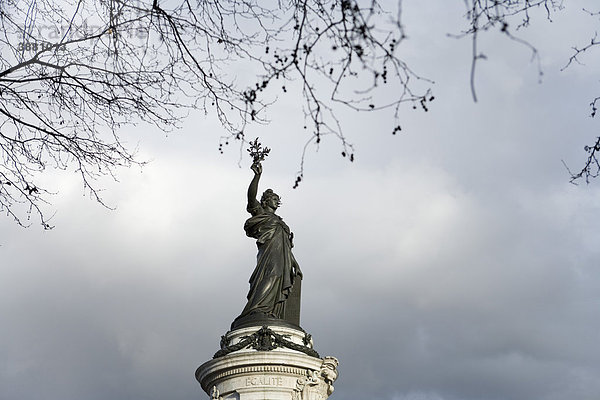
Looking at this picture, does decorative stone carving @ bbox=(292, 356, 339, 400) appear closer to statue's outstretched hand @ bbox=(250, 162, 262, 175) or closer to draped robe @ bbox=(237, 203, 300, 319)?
draped robe @ bbox=(237, 203, 300, 319)

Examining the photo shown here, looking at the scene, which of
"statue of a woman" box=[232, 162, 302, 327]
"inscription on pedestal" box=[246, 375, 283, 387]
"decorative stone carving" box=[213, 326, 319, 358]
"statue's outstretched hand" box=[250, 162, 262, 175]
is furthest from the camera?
"statue's outstretched hand" box=[250, 162, 262, 175]

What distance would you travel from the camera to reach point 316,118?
18.5 ft

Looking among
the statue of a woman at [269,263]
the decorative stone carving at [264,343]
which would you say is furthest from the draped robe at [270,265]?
the decorative stone carving at [264,343]

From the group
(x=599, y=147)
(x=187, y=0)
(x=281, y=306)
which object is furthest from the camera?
(x=281, y=306)

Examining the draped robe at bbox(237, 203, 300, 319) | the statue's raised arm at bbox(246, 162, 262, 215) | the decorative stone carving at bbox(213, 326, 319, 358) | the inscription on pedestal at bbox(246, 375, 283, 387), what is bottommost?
the inscription on pedestal at bbox(246, 375, 283, 387)

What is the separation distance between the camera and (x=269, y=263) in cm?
1648

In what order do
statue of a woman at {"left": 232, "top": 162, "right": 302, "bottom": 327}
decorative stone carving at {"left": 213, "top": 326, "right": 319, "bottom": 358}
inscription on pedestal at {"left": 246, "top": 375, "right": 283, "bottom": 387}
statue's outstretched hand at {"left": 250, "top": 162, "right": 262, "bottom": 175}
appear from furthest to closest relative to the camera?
statue's outstretched hand at {"left": 250, "top": 162, "right": 262, "bottom": 175} < statue of a woman at {"left": 232, "top": 162, "right": 302, "bottom": 327} < decorative stone carving at {"left": 213, "top": 326, "right": 319, "bottom": 358} < inscription on pedestal at {"left": 246, "top": 375, "right": 283, "bottom": 387}

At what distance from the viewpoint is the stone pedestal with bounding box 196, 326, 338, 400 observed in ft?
46.6

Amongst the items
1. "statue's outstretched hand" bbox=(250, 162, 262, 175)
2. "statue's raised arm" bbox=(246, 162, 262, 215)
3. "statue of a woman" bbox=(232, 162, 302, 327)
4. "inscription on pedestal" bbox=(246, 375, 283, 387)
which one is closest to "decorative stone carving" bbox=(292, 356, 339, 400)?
"inscription on pedestal" bbox=(246, 375, 283, 387)

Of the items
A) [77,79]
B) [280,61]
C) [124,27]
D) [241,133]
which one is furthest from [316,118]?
[77,79]

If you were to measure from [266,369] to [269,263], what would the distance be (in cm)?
284

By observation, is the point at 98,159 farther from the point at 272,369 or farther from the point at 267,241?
the point at 267,241

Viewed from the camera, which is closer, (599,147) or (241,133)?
(241,133)

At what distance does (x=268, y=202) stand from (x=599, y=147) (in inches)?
419
